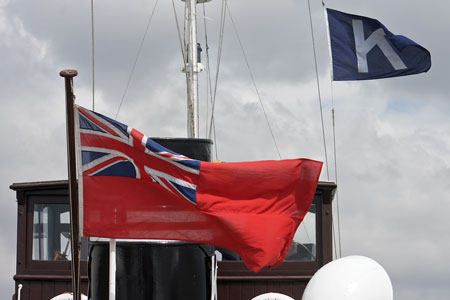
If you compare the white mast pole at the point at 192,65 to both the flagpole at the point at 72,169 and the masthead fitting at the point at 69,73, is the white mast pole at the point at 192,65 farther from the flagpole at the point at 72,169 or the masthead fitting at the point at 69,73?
the masthead fitting at the point at 69,73

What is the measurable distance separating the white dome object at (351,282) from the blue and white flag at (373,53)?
20.5ft

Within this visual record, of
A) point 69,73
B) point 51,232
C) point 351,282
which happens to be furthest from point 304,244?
point 69,73

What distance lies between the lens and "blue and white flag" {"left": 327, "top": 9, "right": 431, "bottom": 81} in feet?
51.1

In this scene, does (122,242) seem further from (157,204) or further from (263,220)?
(263,220)

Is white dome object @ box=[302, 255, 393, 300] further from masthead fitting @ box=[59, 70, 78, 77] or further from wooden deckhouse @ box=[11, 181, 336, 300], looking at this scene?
masthead fitting @ box=[59, 70, 78, 77]

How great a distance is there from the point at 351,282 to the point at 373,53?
6.89 metres

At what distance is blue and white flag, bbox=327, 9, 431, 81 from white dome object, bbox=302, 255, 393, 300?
623 cm

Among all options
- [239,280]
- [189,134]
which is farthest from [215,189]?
[189,134]

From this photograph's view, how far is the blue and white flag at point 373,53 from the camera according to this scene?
1558cm

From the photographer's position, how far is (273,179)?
9398 mm

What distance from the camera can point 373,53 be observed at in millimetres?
15664

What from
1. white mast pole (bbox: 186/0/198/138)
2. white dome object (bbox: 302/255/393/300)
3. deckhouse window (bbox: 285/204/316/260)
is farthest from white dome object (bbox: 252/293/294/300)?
white mast pole (bbox: 186/0/198/138)

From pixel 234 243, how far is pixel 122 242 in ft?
3.58

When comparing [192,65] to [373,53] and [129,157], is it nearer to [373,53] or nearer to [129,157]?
[373,53]
